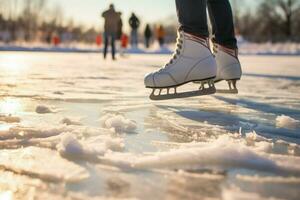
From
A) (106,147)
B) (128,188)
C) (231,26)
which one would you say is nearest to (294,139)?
(106,147)

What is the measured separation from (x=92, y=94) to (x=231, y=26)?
0.92 m

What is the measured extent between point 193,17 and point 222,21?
1.63 feet

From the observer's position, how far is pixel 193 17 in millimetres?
2047

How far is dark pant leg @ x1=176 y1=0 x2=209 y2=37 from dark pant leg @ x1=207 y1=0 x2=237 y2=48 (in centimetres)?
38

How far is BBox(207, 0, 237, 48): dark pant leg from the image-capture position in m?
2.45

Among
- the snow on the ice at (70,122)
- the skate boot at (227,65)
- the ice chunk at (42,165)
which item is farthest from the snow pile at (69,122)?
the skate boot at (227,65)

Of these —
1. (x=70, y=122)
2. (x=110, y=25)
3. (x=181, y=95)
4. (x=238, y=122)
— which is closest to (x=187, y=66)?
(x=181, y=95)

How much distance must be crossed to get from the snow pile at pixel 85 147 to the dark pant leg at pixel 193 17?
96 cm

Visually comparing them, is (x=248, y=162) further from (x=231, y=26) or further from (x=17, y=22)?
(x=17, y=22)

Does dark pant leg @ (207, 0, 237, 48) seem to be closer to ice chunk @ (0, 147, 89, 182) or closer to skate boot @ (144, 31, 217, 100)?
skate boot @ (144, 31, 217, 100)

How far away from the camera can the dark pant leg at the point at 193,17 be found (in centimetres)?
204

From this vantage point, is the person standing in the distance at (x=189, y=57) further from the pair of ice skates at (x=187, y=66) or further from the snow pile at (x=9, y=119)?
the snow pile at (x=9, y=119)

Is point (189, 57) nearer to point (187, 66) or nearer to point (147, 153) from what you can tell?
point (187, 66)

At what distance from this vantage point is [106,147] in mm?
1199
